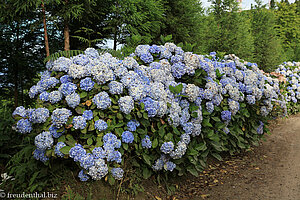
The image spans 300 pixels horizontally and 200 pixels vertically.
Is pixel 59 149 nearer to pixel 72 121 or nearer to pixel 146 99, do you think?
pixel 72 121

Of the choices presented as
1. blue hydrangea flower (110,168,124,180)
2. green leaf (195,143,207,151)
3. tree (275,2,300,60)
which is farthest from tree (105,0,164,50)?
tree (275,2,300,60)

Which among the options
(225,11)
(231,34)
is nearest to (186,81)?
(231,34)

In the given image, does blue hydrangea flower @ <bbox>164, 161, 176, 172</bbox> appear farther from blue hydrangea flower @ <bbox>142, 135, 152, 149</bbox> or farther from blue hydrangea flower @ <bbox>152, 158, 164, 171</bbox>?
blue hydrangea flower @ <bbox>142, 135, 152, 149</bbox>

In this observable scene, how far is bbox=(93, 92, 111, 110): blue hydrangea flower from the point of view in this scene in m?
2.31

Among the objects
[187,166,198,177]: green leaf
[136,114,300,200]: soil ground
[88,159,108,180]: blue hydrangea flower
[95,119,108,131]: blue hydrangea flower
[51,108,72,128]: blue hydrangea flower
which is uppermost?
[51,108,72,128]: blue hydrangea flower

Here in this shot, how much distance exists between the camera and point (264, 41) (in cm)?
1121

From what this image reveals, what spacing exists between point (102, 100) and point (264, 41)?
10907 millimetres

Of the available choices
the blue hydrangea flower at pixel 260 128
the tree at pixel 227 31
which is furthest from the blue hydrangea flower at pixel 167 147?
the tree at pixel 227 31

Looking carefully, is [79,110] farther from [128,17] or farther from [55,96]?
[128,17]

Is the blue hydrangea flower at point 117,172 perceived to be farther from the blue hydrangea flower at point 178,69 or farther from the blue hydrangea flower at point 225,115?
the blue hydrangea flower at point 225,115

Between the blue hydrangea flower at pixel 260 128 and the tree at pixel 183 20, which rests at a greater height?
the tree at pixel 183 20

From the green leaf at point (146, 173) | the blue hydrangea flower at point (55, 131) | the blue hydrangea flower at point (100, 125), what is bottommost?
the green leaf at point (146, 173)

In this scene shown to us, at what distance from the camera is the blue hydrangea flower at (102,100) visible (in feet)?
7.59

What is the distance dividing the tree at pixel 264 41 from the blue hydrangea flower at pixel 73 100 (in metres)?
10.0
